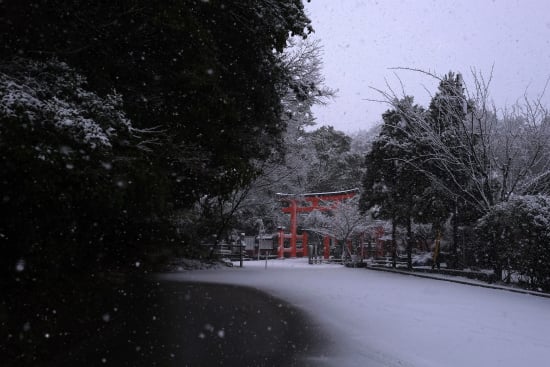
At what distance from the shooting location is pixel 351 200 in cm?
2602

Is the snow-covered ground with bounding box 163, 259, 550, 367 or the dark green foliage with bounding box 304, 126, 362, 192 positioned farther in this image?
the dark green foliage with bounding box 304, 126, 362, 192

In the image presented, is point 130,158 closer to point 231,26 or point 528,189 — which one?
point 231,26

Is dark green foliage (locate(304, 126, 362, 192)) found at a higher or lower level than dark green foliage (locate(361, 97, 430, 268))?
higher

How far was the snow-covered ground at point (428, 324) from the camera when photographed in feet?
16.0

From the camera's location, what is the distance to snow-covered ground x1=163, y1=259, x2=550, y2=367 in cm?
487

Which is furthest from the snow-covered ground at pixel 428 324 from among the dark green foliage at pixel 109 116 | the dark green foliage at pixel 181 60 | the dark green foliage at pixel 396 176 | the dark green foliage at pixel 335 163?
the dark green foliage at pixel 335 163

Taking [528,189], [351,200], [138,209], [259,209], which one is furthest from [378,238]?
[138,209]

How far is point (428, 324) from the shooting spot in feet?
21.5

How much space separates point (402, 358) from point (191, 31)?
489 cm

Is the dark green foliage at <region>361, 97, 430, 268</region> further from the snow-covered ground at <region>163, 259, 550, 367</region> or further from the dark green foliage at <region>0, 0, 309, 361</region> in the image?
the dark green foliage at <region>0, 0, 309, 361</region>

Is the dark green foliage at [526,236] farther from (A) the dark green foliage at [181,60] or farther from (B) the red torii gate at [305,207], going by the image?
(B) the red torii gate at [305,207]

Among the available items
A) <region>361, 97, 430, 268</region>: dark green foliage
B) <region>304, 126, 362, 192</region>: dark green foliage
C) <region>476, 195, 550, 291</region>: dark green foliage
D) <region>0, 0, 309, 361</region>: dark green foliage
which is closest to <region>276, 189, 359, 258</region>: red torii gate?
<region>304, 126, 362, 192</region>: dark green foliage

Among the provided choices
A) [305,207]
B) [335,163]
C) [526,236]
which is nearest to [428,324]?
[526,236]

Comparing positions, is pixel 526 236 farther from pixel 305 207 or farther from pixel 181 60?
pixel 305 207
